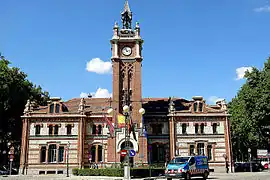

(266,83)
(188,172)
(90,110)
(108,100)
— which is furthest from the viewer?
(108,100)

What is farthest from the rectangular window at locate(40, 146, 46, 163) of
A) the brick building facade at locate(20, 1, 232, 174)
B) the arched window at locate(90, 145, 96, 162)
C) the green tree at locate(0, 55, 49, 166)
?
the green tree at locate(0, 55, 49, 166)

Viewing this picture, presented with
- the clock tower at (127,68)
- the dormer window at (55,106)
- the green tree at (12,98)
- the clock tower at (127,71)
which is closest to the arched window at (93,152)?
the clock tower at (127,71)

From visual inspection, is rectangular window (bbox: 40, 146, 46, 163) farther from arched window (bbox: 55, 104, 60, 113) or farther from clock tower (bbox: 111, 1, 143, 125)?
clock tower (bbox: 111, 1, 143, 125)

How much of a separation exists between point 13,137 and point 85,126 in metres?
15.4

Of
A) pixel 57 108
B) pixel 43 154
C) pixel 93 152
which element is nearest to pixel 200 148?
pixel 93 152

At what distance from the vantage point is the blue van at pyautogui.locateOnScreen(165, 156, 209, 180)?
2618 cm

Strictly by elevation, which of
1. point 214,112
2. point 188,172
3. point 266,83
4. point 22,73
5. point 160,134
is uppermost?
point 22,73

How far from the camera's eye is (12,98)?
49844 millimetres

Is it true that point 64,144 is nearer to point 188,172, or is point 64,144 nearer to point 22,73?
point 22,73

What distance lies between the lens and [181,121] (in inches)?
1876

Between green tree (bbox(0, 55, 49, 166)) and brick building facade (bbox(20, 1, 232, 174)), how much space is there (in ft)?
15.4

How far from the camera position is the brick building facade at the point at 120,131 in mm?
45688

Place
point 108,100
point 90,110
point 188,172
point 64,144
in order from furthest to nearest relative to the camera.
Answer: point 108,100 → point 90,110 → point 64,144 → point 188,172

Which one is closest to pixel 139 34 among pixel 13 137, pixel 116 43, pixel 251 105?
pixel 116 43
